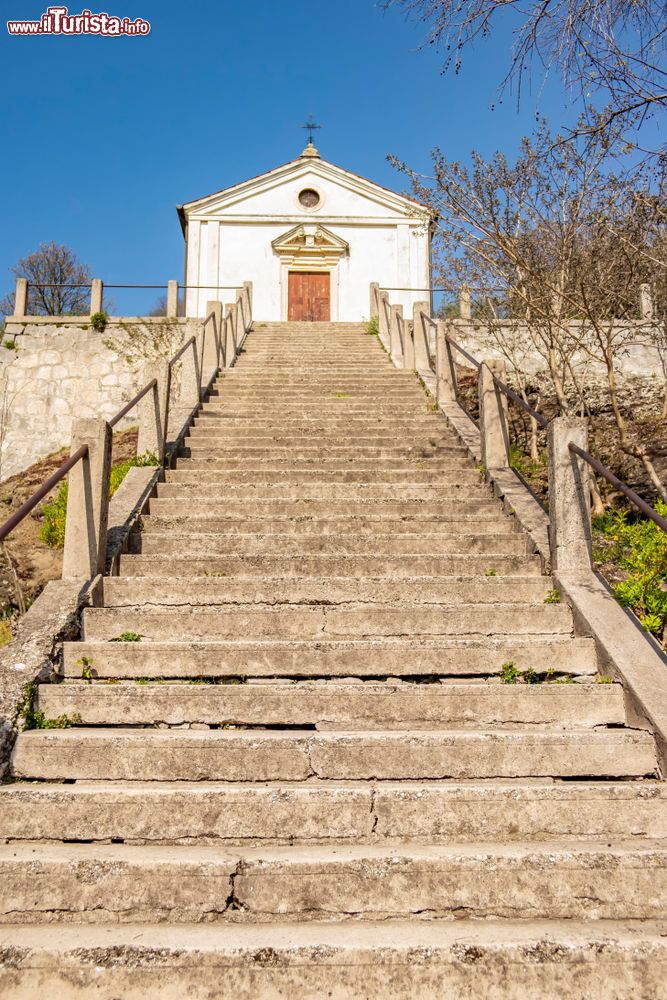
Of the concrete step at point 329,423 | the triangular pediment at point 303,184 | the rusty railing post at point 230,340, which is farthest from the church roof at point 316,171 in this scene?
the concrete step at point 329,423

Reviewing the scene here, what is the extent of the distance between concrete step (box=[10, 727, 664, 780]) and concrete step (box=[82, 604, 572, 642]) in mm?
989

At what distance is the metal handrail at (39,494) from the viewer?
3311 mm

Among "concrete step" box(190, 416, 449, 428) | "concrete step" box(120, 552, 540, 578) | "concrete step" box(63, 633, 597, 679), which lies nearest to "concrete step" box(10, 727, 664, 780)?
"concrete step" box(63, 633, 597, 679)

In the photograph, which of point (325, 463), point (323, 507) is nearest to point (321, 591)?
point (323, 507)

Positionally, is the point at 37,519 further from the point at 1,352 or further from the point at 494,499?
the point at 1,352

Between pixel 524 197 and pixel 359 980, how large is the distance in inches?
350

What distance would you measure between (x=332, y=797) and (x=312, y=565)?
6.92 feet

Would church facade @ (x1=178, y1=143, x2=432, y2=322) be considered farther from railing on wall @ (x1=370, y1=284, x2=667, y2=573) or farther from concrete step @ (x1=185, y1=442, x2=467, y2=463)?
concrete step @ (x1=185, y1=442, x2=467, y2=463)

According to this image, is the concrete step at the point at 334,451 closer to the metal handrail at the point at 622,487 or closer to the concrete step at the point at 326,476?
the concrete step at the point at 326,476

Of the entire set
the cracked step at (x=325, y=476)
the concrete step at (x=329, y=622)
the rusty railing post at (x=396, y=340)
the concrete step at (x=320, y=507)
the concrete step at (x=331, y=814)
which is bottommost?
the concrete step at (x=331, y=814)

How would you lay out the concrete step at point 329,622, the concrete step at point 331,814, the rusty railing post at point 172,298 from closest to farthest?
the concrete step at point 331,814
the concrete step at point 329,622
the rusty railing post at point 172,298

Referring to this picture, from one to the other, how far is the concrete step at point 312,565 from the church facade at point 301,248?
19.0 m

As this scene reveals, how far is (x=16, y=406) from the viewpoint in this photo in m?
17.0

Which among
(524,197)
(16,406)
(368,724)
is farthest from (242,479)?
(16,406)
